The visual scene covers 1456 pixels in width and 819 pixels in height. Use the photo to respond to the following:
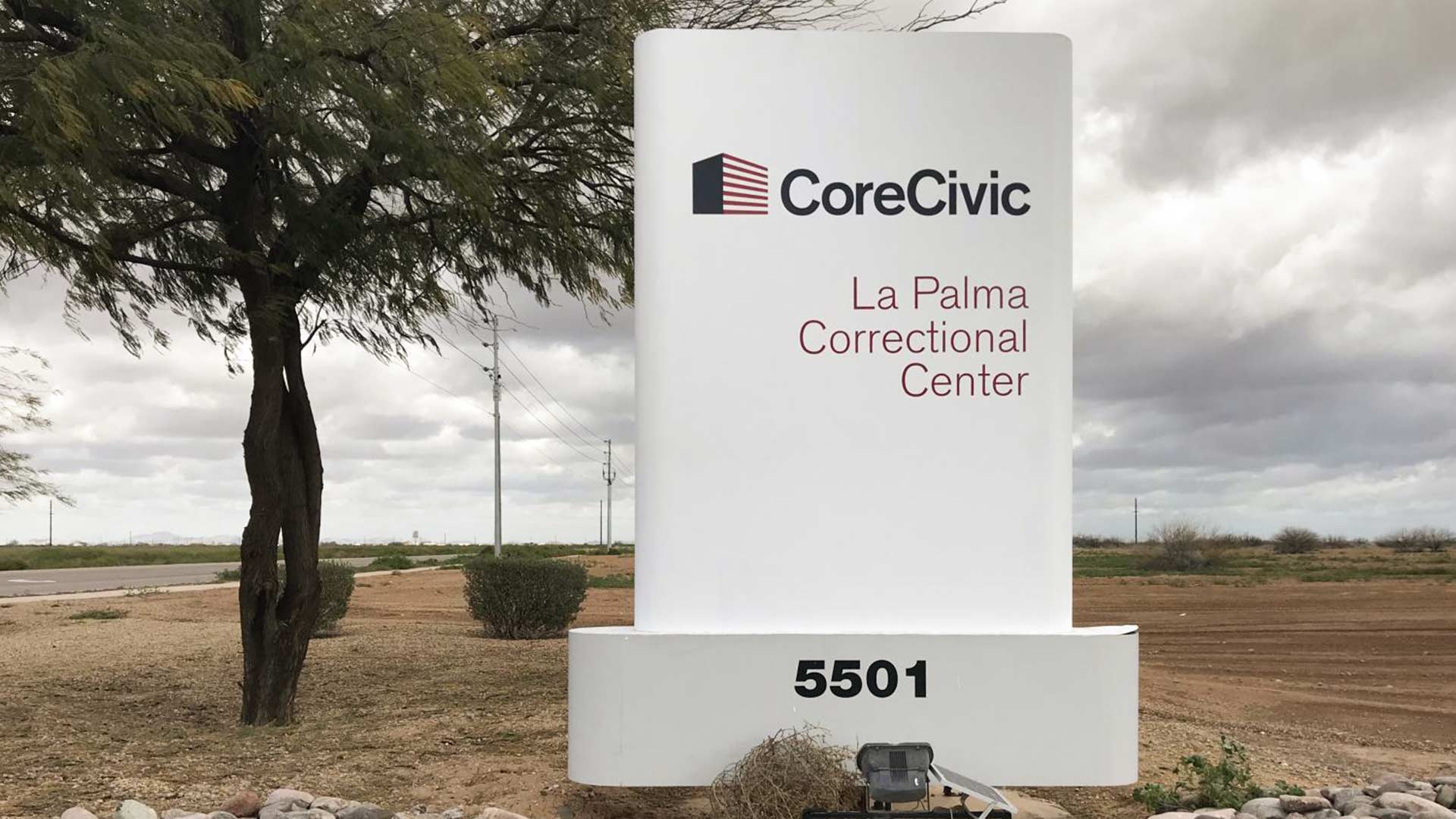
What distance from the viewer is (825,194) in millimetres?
5195

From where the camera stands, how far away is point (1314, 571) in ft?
118

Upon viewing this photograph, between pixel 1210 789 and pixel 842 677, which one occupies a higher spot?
pixel 842 677

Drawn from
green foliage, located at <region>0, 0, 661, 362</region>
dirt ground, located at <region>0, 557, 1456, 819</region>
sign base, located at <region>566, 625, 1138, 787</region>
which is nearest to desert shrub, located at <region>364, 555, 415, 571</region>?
dirt ground, located at <region>0, 557, 1456, 819</region>

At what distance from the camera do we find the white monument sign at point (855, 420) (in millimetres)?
5027

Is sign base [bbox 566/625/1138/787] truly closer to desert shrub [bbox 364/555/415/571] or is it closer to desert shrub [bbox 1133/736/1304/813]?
desert shrub [bbox 1133/736/1304/813]

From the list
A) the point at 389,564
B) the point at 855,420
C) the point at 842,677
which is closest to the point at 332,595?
the point at 842,677

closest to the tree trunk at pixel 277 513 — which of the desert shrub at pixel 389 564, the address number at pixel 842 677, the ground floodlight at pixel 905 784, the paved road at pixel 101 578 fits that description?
the address number at pixel 842 677

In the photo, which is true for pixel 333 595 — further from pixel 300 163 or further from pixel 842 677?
pixel 842 677

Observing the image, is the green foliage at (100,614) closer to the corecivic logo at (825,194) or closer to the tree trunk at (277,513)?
the tree trunk at (277,513)

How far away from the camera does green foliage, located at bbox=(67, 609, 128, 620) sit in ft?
65.5

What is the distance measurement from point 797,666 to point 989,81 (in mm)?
2715

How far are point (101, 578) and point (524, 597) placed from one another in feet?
83.8

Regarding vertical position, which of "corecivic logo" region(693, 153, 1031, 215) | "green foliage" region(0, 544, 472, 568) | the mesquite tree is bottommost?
"green foliage" region(0, 544, 472, 568)

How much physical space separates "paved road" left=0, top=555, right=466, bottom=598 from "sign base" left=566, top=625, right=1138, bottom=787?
26.9 meters
